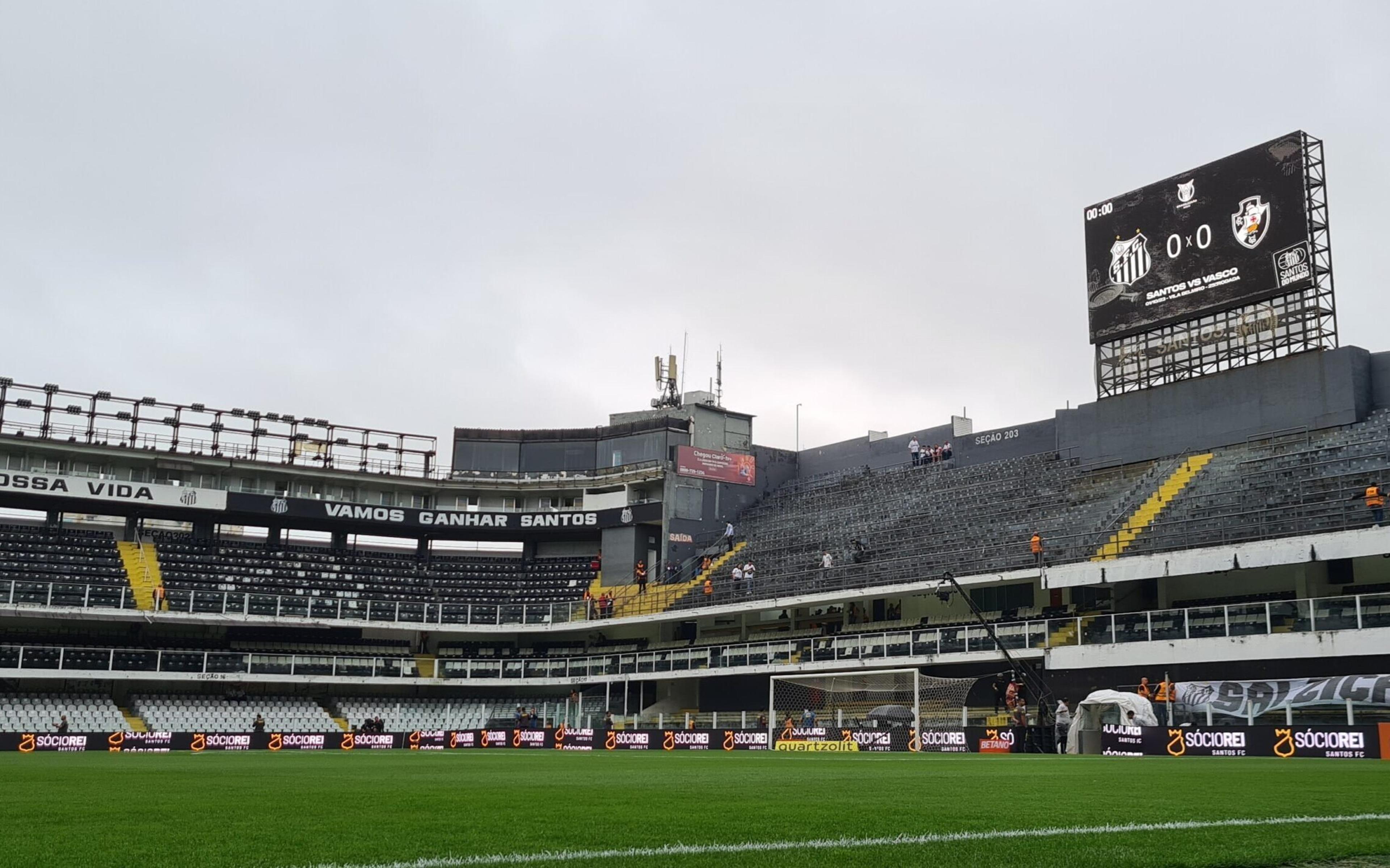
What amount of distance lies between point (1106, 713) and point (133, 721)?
4064cm

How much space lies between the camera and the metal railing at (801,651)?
33188mm

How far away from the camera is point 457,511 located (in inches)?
2633

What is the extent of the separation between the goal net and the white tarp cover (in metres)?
5.00

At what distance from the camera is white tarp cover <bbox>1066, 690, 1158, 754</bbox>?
30.4m

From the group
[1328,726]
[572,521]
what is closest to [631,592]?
[572,521]

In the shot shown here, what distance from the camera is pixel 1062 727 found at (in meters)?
31.9

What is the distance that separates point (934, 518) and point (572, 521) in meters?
22.8

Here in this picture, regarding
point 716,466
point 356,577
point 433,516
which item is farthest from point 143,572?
point 716,466

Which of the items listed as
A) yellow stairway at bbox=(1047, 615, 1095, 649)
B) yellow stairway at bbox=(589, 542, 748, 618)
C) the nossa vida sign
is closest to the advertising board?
yellow stairway at bbox=(1047, 615, 1095, 649)

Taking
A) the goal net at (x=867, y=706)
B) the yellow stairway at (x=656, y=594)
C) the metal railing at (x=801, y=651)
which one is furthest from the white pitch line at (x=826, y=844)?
the yellow stairway at (x=656, y=594)

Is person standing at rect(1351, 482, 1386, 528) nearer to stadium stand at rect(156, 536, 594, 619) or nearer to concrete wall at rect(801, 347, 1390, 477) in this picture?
concrete wall at rect(801, 347, 1390, 477)

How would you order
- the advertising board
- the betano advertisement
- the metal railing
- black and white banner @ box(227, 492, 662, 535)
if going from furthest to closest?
black and white banner @ box(227, 492, 662, 535) < the betano advertisement < the metal railing < the advertising board

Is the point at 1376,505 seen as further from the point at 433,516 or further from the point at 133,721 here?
the point at 133,721

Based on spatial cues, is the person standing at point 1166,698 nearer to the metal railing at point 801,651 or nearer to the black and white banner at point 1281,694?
the black and white banner at point 1281,694
